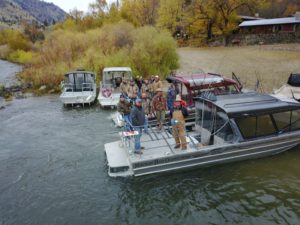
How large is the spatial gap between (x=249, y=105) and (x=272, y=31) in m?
43.9

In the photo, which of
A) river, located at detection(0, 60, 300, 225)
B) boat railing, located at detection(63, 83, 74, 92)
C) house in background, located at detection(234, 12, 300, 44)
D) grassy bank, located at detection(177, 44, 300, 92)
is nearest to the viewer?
river, located at detection(0, 60, 300, 225)

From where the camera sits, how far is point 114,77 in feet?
74.7

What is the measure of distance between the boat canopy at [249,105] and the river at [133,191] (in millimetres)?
1979

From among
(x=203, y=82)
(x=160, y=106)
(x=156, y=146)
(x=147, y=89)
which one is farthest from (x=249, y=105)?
(x=147, y=89)

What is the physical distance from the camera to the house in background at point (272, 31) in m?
47.1

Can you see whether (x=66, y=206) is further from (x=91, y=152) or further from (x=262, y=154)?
(x=262, y=154)

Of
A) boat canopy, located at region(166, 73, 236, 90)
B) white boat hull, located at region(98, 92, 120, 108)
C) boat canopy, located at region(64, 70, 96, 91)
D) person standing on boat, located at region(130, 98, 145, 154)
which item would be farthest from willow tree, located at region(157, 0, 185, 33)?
person standing on boat, located at region(130, 98, 145, 154)

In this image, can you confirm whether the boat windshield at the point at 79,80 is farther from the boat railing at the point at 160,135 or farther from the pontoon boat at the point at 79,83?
the boat railing at the point at 160,135

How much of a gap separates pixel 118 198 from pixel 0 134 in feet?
31.1

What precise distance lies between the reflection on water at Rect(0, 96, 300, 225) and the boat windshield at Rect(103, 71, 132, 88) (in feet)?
29.1

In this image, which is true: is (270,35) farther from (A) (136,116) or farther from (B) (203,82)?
(A) (136,116)

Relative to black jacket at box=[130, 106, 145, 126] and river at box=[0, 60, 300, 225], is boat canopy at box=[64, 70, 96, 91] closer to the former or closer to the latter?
river at box=[0, 60, 300, 225]

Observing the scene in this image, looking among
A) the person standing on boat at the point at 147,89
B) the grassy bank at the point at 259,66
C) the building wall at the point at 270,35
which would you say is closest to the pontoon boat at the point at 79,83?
the person standing on boat at the point at 147,89

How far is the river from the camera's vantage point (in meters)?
8.76
